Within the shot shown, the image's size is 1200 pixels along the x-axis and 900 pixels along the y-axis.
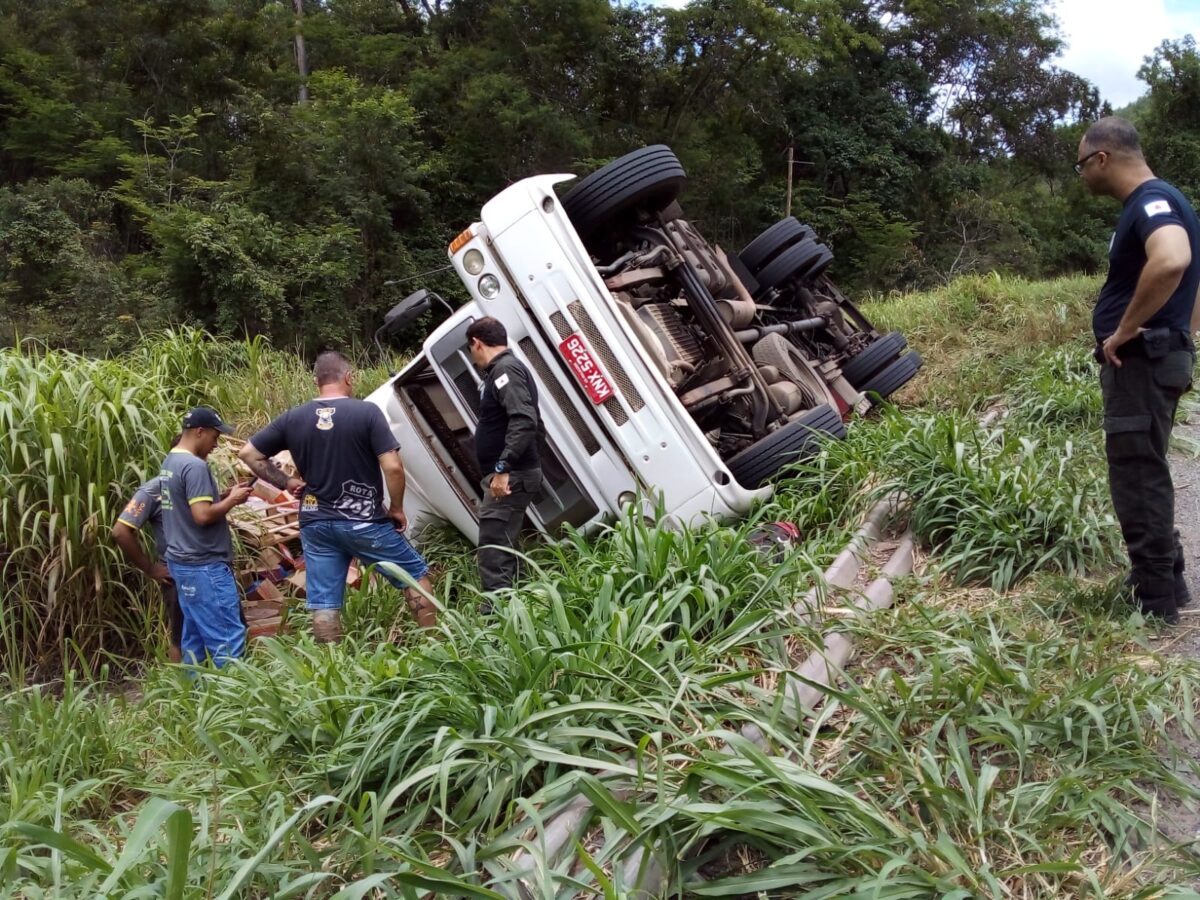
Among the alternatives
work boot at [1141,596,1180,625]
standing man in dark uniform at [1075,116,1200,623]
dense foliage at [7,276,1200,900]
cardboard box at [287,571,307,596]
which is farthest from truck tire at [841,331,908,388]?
cardboard box at [287,571,307,596]

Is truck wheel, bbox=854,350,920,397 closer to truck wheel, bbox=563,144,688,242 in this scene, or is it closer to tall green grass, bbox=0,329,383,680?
truck wheel, bbox=563,144,688,242

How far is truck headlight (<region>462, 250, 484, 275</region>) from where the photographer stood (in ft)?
16.9

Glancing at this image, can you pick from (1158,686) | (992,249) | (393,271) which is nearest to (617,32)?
(393,271)

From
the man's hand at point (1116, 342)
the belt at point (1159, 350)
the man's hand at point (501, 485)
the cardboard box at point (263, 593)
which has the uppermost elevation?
the cardboard box at point (263, 593)

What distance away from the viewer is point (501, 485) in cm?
480

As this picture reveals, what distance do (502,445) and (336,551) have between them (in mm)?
1018

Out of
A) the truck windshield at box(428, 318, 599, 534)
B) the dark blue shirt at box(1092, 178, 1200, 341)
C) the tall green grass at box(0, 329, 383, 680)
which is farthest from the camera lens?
the truck windshield at box(428, 318, 599, 534)

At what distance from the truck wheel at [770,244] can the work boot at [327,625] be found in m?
4.63

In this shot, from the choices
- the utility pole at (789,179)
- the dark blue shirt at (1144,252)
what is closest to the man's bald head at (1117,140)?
the dark blue shirt at (1144,252)

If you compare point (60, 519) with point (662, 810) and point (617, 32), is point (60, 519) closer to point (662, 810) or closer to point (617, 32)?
point (662, 810)

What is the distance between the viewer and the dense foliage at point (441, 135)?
804 inches

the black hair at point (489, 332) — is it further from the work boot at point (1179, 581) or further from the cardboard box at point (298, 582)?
the work boot at point (1179, 581)

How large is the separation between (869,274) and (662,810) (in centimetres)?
3108

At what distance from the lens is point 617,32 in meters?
27.3
